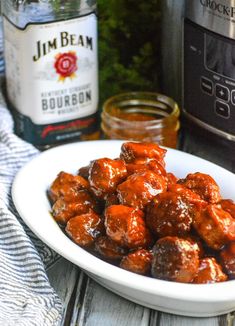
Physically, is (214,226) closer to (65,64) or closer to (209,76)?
(209,76)

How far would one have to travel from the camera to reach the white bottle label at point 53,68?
1321mm

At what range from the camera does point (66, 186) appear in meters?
1.15

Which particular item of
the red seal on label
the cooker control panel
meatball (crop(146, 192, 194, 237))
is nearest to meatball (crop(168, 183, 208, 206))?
meatball (crop(146, 192, 194, 237))

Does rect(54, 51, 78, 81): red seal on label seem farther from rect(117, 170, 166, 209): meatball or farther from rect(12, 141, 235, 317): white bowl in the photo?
rect(117, 170, 166, 209): meatball

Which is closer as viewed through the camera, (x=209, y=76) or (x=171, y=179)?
(x=171, y=179)

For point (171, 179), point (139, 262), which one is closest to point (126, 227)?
point (139, 262)

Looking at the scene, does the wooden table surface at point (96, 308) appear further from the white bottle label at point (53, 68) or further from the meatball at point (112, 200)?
the white bottle label at point (53, 68)

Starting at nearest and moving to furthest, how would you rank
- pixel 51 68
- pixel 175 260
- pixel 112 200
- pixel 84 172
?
1. pixel 175 260
2. pixel 112 200
3. pixel 84 172
4. pixel 51 68

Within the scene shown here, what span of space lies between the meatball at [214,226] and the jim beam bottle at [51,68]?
42 centimetres

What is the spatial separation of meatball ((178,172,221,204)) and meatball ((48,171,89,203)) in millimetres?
139

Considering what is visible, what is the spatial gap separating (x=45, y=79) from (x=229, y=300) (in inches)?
20.8

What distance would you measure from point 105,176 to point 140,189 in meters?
0.06

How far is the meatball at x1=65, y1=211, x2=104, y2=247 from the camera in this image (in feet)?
3.54

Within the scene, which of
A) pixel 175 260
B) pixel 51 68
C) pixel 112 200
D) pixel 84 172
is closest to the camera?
pixel 175 260
